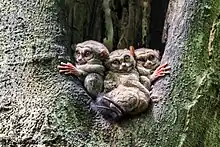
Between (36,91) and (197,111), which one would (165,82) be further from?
(36,91)

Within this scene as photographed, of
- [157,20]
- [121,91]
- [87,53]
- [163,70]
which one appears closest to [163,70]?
[163,70]

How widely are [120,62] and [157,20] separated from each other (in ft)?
2.08

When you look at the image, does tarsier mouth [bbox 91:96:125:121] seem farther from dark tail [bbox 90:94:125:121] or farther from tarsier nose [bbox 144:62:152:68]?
tarsier nose [bbox 144:62:152:68]

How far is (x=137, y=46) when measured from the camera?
1.77 meters

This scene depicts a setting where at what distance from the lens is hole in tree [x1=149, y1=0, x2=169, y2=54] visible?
1.82 metres

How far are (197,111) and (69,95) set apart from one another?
11.8 inches

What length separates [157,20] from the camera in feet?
6.08

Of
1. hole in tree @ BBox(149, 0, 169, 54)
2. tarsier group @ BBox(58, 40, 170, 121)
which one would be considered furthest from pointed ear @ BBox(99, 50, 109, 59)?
hole in tree @ BBox(149, 0, 169, 54)

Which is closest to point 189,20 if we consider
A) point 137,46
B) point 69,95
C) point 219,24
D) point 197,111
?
point 219,24

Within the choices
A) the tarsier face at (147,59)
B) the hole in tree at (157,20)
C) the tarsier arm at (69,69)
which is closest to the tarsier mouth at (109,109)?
the tarsier arm at (69,69)

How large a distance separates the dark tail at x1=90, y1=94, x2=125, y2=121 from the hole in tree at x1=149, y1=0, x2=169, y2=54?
718mm

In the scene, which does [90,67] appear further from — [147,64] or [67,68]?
[147,64]

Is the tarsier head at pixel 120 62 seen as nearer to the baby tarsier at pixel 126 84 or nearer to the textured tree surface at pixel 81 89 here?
the baby tarsier at pixel 126 84

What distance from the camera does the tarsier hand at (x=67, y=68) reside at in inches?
45.6
